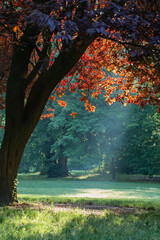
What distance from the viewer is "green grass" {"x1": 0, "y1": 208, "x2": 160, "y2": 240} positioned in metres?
4.58

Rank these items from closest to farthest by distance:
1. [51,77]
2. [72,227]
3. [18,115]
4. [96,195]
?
1. [72,227]
2. [51,77]
3. [18,115]
4. [96,195]

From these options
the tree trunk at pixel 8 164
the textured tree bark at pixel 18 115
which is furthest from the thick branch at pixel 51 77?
the tree trunk at pixel 8 164

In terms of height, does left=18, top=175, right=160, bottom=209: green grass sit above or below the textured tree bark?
below

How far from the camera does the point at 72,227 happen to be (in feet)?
17.1

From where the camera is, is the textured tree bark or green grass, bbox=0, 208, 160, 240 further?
the textured tree bark

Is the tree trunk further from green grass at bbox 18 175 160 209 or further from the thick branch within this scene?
green grass at bbox 18 175 160 209

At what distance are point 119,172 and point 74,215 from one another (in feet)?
115

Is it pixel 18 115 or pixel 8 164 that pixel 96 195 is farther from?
pixel 18 115

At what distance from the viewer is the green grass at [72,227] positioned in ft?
15.0

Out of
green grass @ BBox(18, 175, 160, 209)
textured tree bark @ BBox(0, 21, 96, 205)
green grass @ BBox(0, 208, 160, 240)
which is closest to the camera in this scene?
green grass @ BBox(0, 208, 160, 240)

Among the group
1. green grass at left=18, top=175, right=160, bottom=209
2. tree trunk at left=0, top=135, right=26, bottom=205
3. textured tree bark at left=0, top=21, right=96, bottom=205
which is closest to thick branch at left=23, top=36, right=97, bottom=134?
textured tree bark at left=0, top=21, right=96, bottom=205

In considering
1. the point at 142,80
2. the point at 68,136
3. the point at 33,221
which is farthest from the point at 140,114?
the point at 33,221

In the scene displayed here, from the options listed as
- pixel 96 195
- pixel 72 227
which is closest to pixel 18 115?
pixel 72 227

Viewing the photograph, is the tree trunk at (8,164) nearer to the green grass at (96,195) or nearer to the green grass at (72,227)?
the green grass at (72,227)
